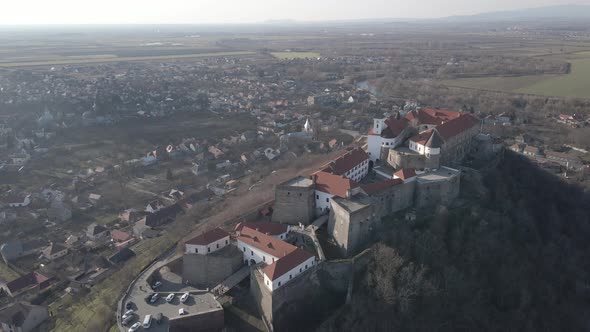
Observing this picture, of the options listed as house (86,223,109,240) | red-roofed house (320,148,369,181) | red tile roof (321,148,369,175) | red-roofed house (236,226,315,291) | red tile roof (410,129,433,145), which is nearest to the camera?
red-roofed house (236,226,315,291)

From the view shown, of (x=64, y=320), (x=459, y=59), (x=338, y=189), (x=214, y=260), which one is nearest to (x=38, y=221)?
(x=64, y=320)

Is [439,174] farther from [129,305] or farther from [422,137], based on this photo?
[129,305]

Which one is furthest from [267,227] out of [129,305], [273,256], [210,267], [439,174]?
[439,174]

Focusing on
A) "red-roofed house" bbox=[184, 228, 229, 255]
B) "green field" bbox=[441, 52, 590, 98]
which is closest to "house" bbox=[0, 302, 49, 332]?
"red-roofed house" bbox=[184, 228, 229, 255]

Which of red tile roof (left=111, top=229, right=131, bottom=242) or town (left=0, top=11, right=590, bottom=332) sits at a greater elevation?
town (left=0, top=11, right=590, bottom=332)

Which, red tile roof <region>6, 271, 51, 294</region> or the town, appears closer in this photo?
the town

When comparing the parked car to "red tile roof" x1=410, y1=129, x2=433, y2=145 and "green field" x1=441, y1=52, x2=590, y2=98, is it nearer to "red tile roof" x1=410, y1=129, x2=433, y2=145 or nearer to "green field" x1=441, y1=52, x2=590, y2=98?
"red tile roof" x1=410, y1=129, x2=433, y2=145

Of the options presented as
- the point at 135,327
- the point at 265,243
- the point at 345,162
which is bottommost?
the point at 135,327

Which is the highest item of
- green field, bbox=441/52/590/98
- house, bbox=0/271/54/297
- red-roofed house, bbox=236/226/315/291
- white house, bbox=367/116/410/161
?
white house, bbox=367/116/410/161
